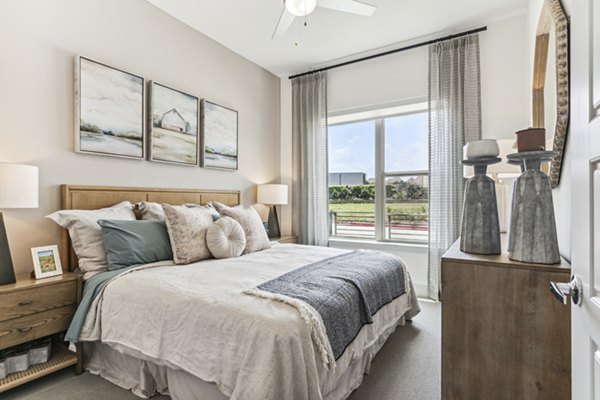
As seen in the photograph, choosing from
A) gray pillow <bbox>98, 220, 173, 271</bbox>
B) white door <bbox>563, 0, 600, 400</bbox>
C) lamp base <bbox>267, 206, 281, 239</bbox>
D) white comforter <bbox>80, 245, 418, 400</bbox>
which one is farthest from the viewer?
lamp base <bbox>267, 206, 281, 239</bbox>

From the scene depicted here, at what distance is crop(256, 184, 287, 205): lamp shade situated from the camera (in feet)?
13.8

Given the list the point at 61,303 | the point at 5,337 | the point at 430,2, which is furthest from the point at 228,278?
the point at 430,2

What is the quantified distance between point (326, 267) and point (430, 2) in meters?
2.68

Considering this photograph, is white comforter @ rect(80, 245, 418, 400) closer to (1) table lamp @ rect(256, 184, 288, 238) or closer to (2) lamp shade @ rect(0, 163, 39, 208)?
(2) lamp shade @ rect(0, 163, 39, 208)

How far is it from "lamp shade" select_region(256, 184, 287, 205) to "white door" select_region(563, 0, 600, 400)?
11.4ft

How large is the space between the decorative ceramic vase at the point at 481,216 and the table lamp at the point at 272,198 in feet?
9.92

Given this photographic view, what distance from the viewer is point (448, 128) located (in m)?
3.50

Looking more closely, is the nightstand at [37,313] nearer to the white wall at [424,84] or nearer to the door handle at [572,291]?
the door handle at [572,291]

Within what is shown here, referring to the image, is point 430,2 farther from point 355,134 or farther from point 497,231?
point 497,231

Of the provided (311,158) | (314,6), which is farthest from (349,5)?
(311,158)

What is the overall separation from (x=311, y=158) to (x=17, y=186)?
10.5ft

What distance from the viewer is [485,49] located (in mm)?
3387

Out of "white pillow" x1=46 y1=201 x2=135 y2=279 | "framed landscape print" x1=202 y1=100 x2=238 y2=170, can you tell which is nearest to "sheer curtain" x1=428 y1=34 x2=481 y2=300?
"framed landscape print" x1=202 y1=100 x2=238 y2=170

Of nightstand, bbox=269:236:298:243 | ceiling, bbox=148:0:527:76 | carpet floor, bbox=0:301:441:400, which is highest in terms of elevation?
ceiling, bbox=148:0:527:76
